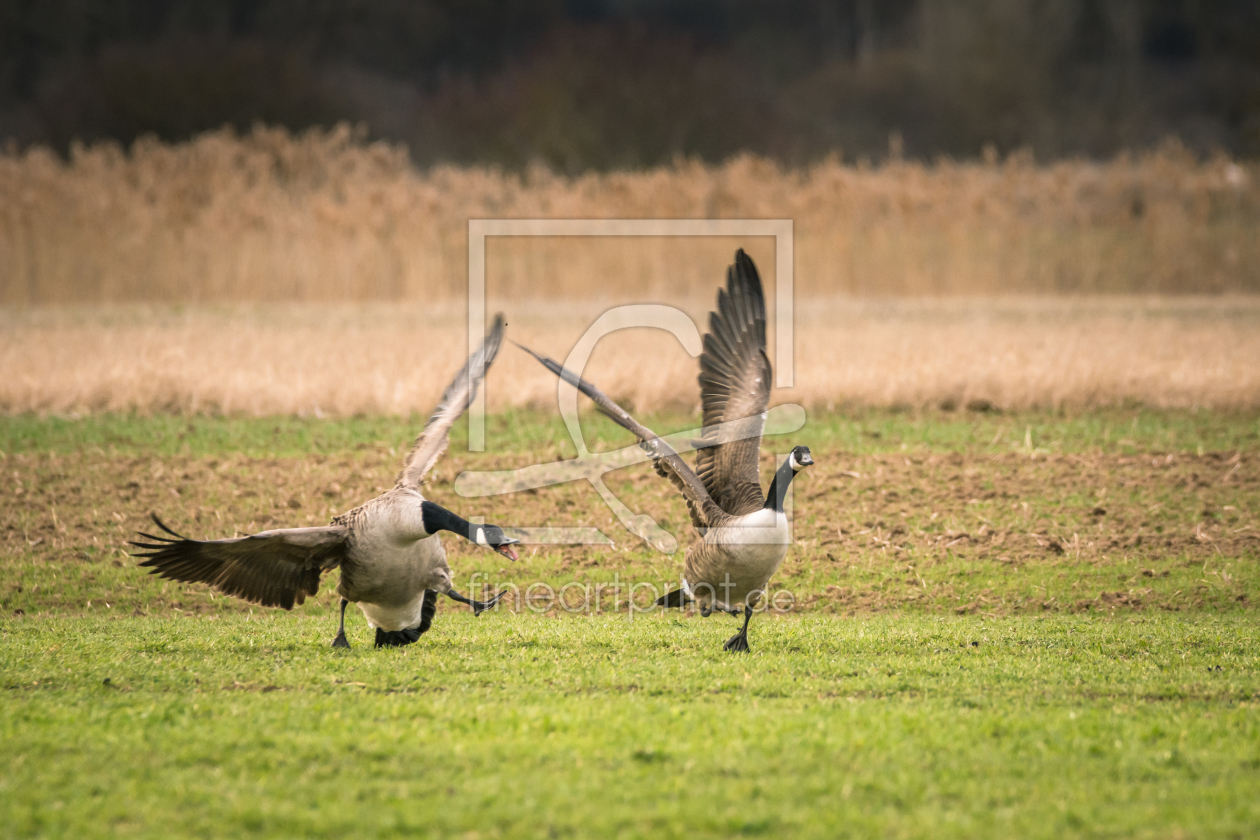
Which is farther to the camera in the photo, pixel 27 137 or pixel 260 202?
pixel 27 137

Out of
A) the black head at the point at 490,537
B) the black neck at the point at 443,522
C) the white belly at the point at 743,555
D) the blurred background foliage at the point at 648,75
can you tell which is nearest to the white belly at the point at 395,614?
the black neck at the point at 443,522

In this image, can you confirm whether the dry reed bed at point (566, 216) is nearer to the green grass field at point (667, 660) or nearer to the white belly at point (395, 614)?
the green grass field at point (667, 660)

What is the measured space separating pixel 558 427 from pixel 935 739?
9.88 metres

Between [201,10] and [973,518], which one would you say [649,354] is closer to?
[973,518]

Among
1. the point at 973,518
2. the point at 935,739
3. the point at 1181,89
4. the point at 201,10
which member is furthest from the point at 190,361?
the point at 1181,89

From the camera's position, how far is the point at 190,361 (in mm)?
18500

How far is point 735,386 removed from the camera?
10312mm

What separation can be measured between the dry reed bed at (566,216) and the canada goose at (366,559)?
16.4 metres

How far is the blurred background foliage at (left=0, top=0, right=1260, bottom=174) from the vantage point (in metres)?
46.2

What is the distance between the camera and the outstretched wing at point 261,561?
8227mm

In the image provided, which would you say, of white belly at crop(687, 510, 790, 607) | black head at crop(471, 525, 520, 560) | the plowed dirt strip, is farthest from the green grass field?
black head at crop(471, 525, 520, 560)

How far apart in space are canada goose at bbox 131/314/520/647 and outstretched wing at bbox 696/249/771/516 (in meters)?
1.79

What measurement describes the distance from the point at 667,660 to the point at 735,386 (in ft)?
8.16

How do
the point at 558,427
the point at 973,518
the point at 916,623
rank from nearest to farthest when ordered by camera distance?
the point at 916,623, the point at 973,518, the point at 558,427
